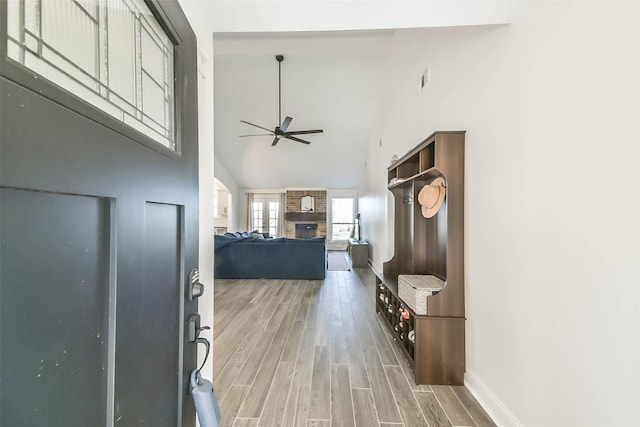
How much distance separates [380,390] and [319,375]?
44cm

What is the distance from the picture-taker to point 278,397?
5.79ft

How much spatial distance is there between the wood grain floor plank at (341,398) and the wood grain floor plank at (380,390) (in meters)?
0.17

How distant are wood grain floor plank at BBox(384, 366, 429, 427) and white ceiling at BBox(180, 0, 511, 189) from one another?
209 cm

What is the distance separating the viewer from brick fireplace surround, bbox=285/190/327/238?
974cm

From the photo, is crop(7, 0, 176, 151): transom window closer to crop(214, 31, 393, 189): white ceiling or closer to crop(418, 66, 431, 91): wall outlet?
crop(418, 66, 431, 91): wall outlet

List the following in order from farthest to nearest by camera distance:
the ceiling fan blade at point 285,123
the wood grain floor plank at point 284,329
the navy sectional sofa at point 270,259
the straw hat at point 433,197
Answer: the navy sectional sofa at point 270,259
the ceiling fan blade at point 285,123
the wood grain floor plank at point 284,329
the straw hat at point 433,197

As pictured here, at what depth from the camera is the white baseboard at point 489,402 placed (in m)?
1.48

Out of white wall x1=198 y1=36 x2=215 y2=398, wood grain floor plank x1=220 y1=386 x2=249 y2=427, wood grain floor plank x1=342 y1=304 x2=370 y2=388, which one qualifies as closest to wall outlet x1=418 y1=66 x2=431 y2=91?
white wall x1=198 y1=36 x2=215 y2=398

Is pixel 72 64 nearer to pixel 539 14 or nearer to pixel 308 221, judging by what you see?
pixel 539 14

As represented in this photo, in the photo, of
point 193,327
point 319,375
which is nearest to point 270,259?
point 319,375

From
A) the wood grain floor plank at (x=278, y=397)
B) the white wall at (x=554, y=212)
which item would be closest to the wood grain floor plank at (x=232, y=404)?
Result: the wood grain floor plank at (x=278, y=397)

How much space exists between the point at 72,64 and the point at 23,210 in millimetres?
291

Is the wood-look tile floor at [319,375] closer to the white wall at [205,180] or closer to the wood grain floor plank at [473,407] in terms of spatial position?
the wood grain floor plank at [473,407]

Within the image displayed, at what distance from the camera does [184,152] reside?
86 cm
